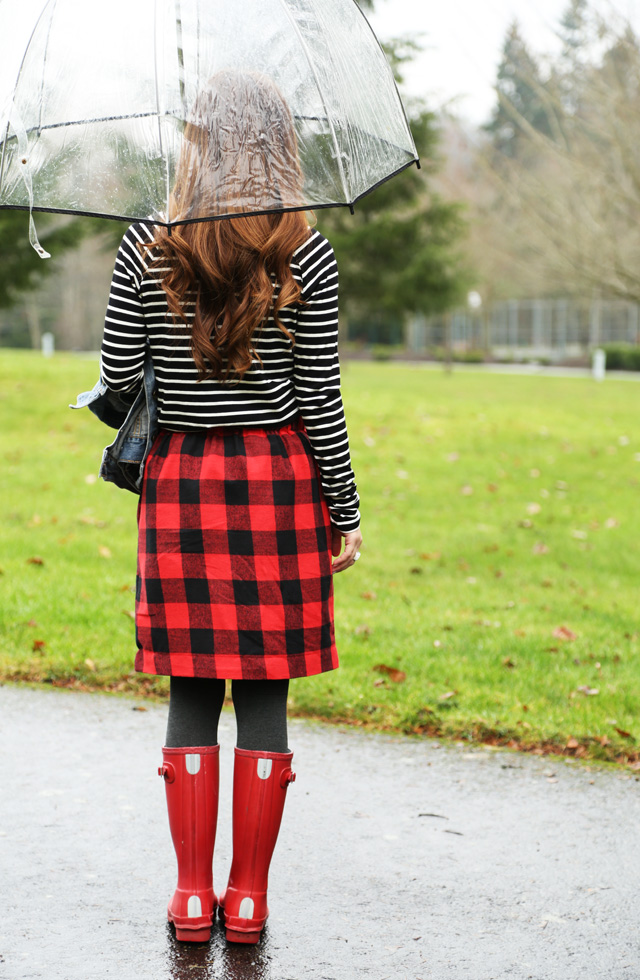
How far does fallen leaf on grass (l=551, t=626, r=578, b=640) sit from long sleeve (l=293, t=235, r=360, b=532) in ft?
9.97

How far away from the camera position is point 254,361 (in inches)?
88.3

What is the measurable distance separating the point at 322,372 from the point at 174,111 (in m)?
0.66


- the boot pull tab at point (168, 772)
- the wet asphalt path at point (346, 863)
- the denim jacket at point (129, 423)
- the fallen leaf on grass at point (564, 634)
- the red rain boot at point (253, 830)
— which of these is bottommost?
the wet asphalt path at point (346, 863)

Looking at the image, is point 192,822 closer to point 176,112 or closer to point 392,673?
point 176,112

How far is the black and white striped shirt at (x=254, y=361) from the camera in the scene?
7.29 feet

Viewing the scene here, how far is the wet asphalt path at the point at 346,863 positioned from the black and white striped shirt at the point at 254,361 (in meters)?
1.15

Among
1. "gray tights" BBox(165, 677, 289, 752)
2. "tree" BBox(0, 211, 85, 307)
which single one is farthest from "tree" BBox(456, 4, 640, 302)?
"gray tights" BBox(165, 677, 289, 752)

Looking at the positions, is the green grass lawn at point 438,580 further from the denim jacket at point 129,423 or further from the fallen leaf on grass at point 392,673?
the denim jacket at point 129,423

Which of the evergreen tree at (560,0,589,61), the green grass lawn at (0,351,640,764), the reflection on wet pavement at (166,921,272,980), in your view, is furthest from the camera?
the evergreen tree at (560,0,589,61)

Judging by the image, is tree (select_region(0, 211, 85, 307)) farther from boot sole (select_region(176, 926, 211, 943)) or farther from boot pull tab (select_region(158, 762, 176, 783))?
boot sole (select_region(176, 926, 211, 943))

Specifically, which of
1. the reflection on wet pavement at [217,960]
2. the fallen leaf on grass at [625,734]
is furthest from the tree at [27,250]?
the reflection on wet pavement at [217,960]

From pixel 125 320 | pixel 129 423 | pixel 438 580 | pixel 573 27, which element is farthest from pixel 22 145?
pixel 573 27

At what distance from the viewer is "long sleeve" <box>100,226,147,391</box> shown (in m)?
2.21

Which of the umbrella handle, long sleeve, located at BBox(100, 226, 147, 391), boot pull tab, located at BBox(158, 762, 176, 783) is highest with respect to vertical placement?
the umbrella handle
